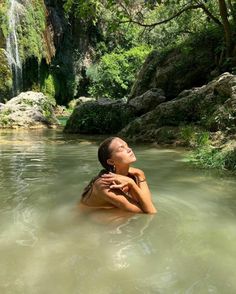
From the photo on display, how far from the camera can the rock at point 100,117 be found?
13311mm

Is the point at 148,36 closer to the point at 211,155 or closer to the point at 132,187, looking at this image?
the point at 211,155

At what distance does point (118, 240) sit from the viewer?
337 cm

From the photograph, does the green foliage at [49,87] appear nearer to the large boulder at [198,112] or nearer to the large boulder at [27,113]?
the large boulder at [27,113]

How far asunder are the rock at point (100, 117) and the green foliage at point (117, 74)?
13.5 meters

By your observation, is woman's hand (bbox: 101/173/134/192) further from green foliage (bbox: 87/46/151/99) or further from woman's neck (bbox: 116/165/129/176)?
green foliage (bbox: 87/46/151/99)

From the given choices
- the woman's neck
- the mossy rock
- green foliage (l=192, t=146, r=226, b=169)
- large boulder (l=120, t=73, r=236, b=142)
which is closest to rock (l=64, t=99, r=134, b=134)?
large boulder (l=120, t=73, r=236, b=142)

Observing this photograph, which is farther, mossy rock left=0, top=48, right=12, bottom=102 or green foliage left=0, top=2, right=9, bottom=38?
green foliage left=0, top=2, right=9, bottom=38

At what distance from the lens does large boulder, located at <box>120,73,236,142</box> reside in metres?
8.81

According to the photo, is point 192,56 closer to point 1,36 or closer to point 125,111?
point 125,111

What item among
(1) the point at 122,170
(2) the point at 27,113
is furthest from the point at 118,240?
(2) the point at 27,113

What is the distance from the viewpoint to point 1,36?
868 inches

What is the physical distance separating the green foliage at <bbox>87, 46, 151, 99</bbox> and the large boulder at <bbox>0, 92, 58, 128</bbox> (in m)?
9.49

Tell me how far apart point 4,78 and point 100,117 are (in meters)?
9.27

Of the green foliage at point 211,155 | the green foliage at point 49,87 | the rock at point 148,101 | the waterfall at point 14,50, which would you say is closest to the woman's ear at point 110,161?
the green foliage at point 211,155
